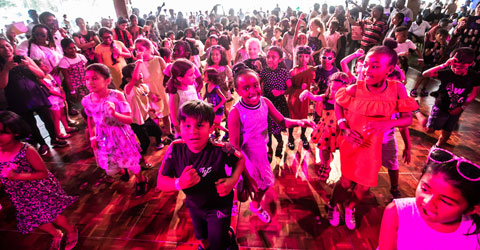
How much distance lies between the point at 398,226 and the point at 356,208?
1.56 metres

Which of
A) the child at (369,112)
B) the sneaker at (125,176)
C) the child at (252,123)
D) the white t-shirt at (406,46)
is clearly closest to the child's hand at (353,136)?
the child at (369,112)

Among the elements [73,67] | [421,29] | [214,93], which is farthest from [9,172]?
[421,29]

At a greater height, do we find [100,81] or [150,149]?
[100,81]

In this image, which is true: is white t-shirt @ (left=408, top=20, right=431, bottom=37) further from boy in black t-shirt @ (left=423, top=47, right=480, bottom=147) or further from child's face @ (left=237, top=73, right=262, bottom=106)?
child's face @ (left=237, top=73, right=262, bottom=106)

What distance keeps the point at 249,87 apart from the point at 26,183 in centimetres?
197

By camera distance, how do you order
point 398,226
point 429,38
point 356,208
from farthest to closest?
point 429,38 → point 356,208 → point 398,226

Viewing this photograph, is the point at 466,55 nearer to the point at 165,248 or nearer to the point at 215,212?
the point at 215,212

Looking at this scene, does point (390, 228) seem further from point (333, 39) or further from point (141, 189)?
point (333, 39)

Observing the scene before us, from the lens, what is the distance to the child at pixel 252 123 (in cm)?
203

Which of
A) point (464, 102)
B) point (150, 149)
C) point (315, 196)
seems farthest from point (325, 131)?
point (150, 149)

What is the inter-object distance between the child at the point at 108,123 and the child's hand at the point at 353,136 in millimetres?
2048

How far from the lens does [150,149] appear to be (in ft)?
13.0

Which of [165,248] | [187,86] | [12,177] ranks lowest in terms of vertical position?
[165,248]

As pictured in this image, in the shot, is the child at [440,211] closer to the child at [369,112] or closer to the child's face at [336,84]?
the child at [369,112]
